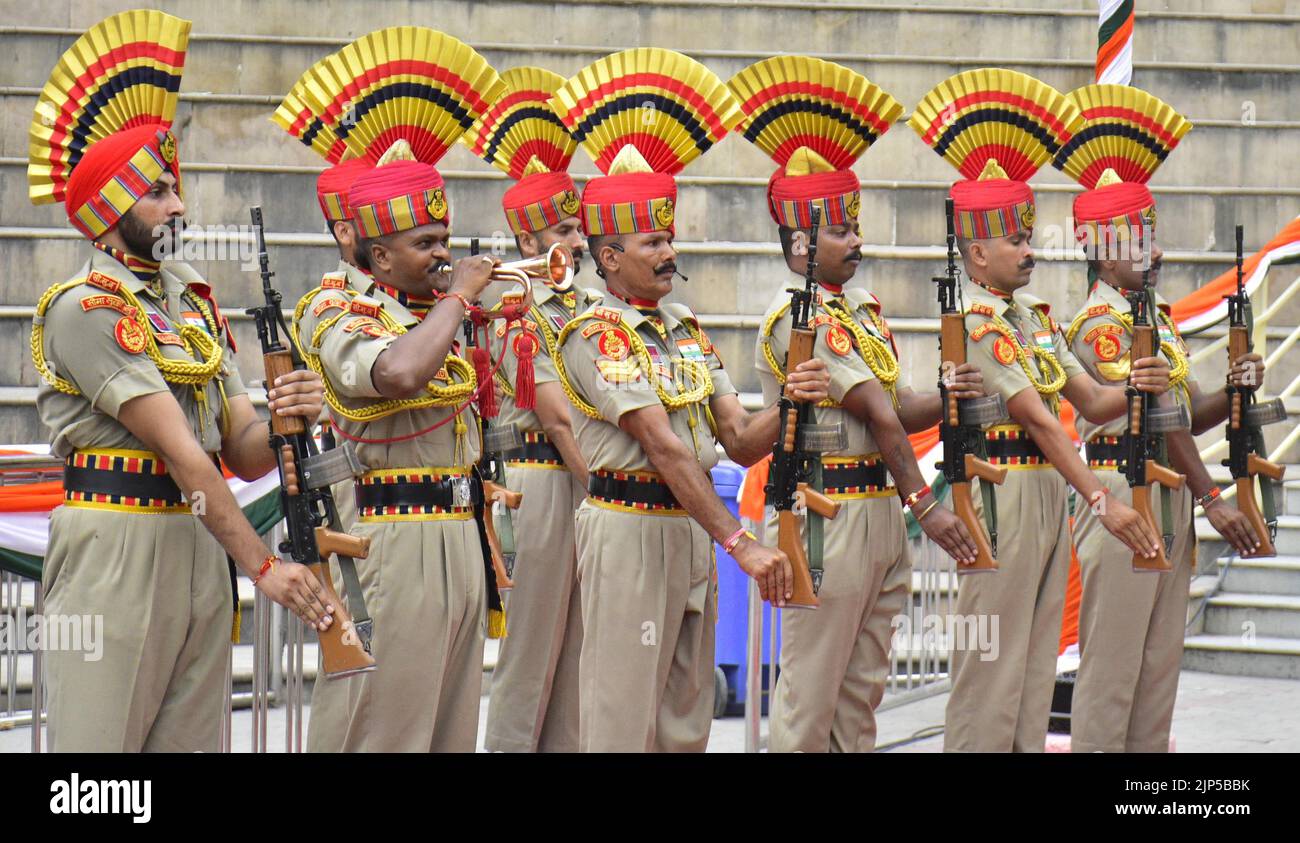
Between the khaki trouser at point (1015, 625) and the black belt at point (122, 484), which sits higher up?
the black belt at point (122, 484)

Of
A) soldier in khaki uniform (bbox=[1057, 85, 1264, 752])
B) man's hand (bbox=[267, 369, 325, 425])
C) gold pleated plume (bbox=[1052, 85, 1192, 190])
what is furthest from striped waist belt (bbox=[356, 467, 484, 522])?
gold pleated plume (bbox=[1052, 85, 1192, 190])

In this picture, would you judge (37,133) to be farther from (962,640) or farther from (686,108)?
(962,640)

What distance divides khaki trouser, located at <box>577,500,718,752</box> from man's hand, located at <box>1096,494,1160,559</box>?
1.88 m

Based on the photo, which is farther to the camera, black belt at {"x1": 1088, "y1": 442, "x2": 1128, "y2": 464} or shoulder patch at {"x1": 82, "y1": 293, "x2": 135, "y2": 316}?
black belt at {"x1": 1088, "y1": 442, "x2": 1128, "y2": 464}

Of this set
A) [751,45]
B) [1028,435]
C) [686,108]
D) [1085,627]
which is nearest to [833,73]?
[686,108]

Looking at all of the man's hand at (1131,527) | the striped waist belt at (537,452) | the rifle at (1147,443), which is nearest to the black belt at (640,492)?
the striped waist belt at (537,452)

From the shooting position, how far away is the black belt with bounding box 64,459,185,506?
4.44m

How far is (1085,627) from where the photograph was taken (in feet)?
23.1

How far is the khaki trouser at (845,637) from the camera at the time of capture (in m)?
5.80

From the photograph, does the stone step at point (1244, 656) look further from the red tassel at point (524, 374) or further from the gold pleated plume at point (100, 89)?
the gold pleated plume at point (100, 89)

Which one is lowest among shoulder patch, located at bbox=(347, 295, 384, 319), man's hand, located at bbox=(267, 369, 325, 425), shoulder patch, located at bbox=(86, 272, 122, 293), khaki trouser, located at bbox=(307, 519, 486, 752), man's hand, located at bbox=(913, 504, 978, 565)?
khaki trouser, located at bbox=(307, 519, 486, 752)

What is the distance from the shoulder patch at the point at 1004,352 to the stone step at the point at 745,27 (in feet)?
20.0

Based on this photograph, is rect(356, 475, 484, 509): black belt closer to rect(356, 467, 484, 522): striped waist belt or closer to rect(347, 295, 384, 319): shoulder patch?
rect(356, 467, 484, 522): striped waist belt

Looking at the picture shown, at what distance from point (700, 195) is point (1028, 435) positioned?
5227 millimetres
